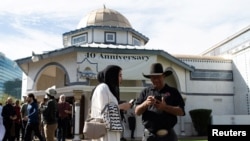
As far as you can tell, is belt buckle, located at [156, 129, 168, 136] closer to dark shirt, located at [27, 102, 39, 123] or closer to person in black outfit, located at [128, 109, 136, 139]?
dark shirt, located at [27, 102, 39, 123]

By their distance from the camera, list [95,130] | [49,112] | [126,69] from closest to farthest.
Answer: [95,130] → [49,112] → [126,69]

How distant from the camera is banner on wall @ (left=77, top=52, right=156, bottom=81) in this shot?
1842 cm

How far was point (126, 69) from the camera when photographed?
1888 cm

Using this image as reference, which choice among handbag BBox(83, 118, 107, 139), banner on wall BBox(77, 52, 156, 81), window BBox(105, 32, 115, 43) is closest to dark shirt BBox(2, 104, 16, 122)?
banner on wall BBox(77, 52, 156, 81)

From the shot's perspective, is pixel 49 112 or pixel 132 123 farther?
pixel 132 123

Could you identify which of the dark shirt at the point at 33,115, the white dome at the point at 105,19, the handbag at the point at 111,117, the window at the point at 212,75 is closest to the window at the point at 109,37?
the white dome at the point at 105,19

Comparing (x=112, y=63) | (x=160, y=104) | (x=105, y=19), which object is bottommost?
(x=160, y=104)

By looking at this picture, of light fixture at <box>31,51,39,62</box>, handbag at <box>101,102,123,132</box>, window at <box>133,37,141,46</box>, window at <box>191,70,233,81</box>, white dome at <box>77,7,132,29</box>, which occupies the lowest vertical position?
handbag at <box>101,102,123,132</box>

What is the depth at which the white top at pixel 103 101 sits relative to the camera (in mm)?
4427

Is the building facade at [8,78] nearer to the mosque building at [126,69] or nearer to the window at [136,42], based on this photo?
the mosque building at [126,69]

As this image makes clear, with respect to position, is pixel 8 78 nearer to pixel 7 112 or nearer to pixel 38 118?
pixel 7 112

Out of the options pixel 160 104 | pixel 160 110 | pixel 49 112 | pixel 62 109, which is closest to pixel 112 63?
pixel 62 109

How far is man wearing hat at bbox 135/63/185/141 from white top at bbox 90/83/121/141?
383 millimetres

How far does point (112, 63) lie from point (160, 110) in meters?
14.5
